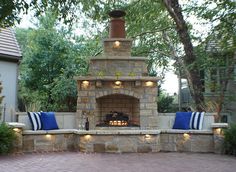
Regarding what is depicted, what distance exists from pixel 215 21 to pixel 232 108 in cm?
655

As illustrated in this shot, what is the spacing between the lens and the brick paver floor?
5.79 meters

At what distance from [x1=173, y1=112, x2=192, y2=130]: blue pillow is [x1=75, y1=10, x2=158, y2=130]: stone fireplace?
675 mm

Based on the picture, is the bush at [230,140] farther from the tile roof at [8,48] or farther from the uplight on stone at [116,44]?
the tile roof at [8,48]

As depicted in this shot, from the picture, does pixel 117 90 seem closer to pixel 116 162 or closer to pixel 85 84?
pixel 85 84

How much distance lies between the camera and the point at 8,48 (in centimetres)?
1223

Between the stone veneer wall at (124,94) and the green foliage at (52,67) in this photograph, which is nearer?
the stone veneer wall at (124,94)

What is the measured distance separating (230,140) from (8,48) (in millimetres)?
9281

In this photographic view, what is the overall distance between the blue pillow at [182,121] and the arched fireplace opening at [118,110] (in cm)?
123

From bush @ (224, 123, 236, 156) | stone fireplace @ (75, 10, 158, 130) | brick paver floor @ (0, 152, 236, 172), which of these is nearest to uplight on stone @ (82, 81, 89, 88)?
stone fireplace @ (75, 10, 158, 130)

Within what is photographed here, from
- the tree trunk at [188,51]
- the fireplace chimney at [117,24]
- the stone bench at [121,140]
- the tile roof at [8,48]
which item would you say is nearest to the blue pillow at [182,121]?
the stone bench at [121,140]

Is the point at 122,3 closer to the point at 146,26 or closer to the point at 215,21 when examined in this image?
the point at 146,26

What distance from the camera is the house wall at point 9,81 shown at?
11.9 m

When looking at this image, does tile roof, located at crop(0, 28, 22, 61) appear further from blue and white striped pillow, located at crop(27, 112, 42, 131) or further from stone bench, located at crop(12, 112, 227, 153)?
blue and white striped pillow, located at crop(27, 112, 42, 131)

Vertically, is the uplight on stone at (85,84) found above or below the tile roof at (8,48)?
below
